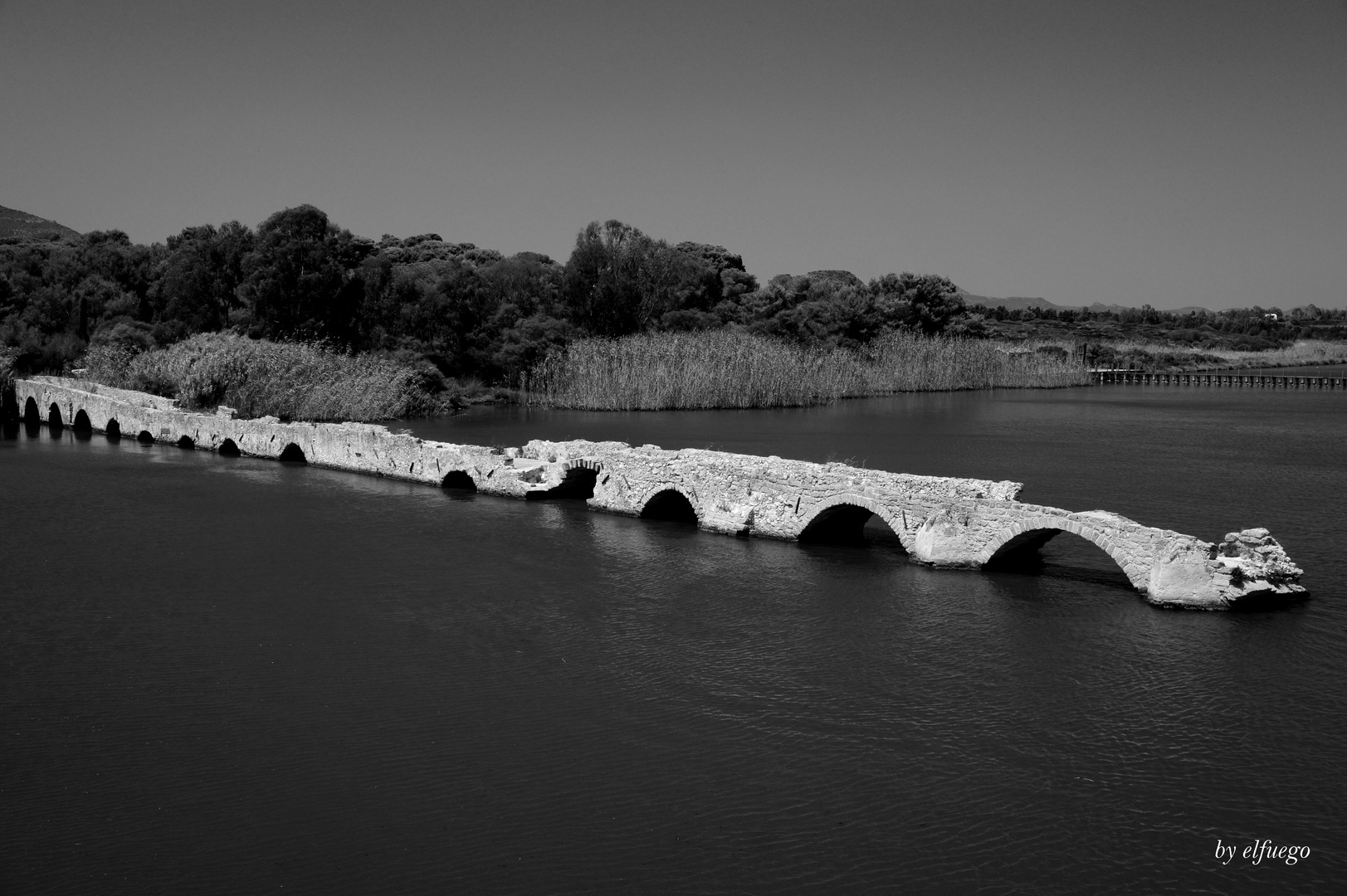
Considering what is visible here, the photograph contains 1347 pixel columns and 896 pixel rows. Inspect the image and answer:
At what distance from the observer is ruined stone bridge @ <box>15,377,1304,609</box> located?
12.2m

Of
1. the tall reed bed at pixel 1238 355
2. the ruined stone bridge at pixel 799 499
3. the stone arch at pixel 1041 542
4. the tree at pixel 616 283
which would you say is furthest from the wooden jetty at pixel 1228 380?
the stone arch at pixel 1041 542

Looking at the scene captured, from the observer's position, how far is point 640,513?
711 inches

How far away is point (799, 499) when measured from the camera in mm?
15664

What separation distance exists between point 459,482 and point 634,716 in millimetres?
13215

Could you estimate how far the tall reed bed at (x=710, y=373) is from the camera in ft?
133

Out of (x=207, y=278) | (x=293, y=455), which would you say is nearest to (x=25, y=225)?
(x=207, y=278)

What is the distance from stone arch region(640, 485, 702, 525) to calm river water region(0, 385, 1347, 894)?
23.9 inches

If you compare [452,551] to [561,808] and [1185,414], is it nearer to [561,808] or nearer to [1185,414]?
[561,808]

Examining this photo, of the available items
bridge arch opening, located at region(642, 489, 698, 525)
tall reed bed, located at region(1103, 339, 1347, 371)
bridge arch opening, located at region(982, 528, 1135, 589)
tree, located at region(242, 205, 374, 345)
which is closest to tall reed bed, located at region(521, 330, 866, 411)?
tree, located at region(242, 205, 374, 345)

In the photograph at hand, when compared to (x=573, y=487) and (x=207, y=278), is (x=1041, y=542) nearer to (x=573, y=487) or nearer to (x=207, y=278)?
(x=573, y=487)

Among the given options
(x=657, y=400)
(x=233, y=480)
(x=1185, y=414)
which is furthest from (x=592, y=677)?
(x=1185, y=414)

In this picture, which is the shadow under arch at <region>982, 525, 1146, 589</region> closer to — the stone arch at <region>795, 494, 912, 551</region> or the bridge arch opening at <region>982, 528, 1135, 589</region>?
the bridge arch opening at <region>982, 528, 1135, 589</region>

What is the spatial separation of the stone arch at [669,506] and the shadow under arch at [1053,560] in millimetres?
5031

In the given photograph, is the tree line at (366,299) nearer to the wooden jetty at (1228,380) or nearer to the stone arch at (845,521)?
the wooden jetty at (1228,380)
